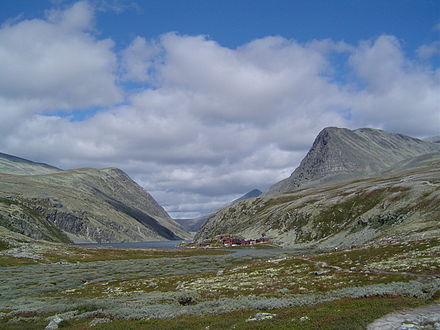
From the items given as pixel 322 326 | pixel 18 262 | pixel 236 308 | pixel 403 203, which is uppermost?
pixel 403 203

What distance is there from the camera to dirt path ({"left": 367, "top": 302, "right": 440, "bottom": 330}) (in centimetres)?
2108

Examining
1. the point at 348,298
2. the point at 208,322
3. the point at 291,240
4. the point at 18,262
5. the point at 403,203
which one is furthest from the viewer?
the point at 291,240

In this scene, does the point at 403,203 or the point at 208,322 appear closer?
the point at 208,322

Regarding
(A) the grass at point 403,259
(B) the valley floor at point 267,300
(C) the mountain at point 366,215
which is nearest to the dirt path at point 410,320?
(B) the valley floor at point 267,300

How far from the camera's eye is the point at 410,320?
73.4 feet

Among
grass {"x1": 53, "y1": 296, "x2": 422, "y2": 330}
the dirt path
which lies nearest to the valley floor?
grass {"x1": 53, "y1": 296, "x2": 422, "y2": 330}

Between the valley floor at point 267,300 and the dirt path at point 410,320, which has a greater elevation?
the dirt path at point 410,320

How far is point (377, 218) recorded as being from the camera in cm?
14225

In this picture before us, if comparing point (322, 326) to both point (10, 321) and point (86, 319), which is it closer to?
point (86, 319)

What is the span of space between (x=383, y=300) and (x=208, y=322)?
52.3 ft

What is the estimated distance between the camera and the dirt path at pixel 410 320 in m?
21.1

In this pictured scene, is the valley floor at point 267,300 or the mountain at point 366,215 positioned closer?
the valley floor at point 267,300

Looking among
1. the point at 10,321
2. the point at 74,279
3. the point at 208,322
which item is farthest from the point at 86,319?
the point at 74,279

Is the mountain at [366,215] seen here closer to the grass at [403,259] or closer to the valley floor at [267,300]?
the grass at [403,259]
